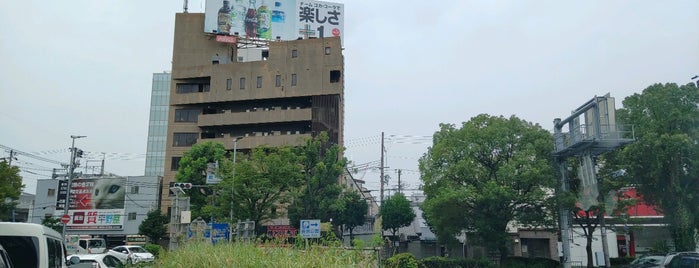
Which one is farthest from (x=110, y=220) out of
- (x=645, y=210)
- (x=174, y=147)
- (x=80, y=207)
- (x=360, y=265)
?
(x=360, y=265)

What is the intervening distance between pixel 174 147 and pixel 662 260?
44476 millimetres

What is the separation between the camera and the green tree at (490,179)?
26.1 m

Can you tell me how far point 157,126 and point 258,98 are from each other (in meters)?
37.2

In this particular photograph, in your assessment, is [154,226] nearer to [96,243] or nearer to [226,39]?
[96,243]

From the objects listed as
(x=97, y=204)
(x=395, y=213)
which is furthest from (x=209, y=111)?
(x=395, y=213)

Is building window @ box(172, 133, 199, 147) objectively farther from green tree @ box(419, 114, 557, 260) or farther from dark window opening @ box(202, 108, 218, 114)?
green tree @ box(419, 114, 557, 260)

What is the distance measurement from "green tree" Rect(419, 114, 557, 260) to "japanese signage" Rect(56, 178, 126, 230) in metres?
34.4

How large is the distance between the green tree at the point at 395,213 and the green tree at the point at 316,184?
1602 cm

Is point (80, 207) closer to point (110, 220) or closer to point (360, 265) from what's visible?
point (110, 220)

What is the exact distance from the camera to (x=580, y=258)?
37.8 meters

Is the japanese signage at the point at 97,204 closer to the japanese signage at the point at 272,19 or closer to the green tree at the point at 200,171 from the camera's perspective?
the green tree at the point at 200,171

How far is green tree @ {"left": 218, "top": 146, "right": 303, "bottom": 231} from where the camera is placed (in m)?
33.1

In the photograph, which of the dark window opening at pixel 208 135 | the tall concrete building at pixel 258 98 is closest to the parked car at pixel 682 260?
the tall concrete building at pixel 258 98

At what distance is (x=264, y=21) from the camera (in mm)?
55469
